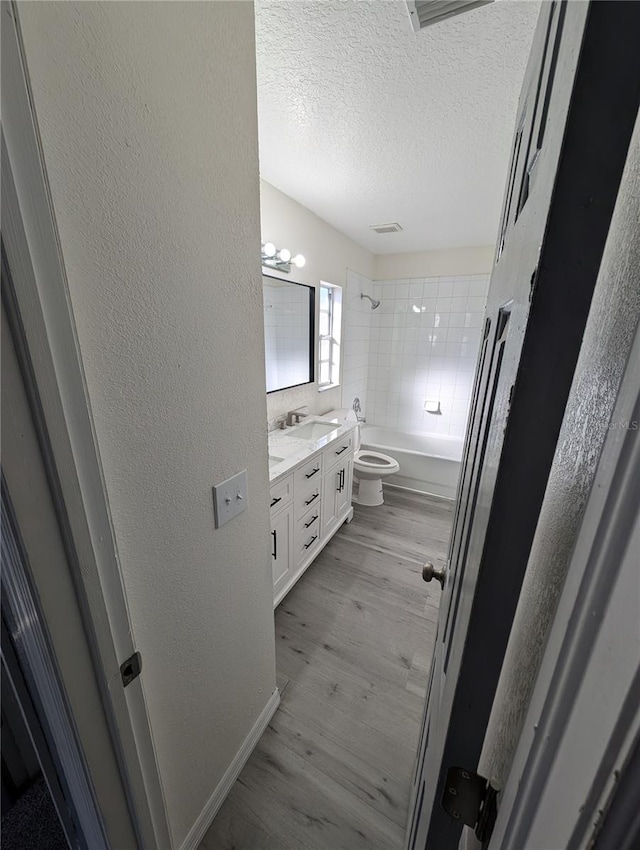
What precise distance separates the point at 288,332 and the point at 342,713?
223 cm

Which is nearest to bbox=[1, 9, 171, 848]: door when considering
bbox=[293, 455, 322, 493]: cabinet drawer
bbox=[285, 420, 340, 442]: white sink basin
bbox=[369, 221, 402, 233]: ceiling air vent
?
bbox=[293, 455, 322, 493]: cabinet drawer

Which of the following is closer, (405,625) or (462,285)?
(405,625)

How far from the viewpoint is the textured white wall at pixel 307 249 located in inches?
83.2

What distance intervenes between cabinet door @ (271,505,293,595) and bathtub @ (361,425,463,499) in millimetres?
1876

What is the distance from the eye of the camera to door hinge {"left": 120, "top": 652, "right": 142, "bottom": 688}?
2.26 feet

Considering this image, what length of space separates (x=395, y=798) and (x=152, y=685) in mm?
1043

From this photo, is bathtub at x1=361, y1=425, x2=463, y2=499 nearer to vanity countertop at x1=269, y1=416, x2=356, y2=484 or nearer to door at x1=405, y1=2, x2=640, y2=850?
vanity countertop at x1=269, y1=416, x2=356, y2=484

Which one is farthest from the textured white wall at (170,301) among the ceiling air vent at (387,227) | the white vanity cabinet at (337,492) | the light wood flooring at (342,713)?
the ceiling air vent at (387,227)

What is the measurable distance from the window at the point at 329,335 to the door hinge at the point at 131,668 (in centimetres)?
247

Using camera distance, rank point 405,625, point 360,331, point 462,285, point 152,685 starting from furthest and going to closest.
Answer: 1. point 360,331
2. point 462,285
3. point 405,625
4. point 152,685

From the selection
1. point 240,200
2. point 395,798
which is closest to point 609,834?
point 240,200

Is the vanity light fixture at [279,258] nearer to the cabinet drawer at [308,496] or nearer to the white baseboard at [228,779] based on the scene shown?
the cabinet drawer at [308,496]

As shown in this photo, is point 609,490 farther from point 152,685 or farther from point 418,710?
point 418,710

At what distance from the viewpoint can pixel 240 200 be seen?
842mm
